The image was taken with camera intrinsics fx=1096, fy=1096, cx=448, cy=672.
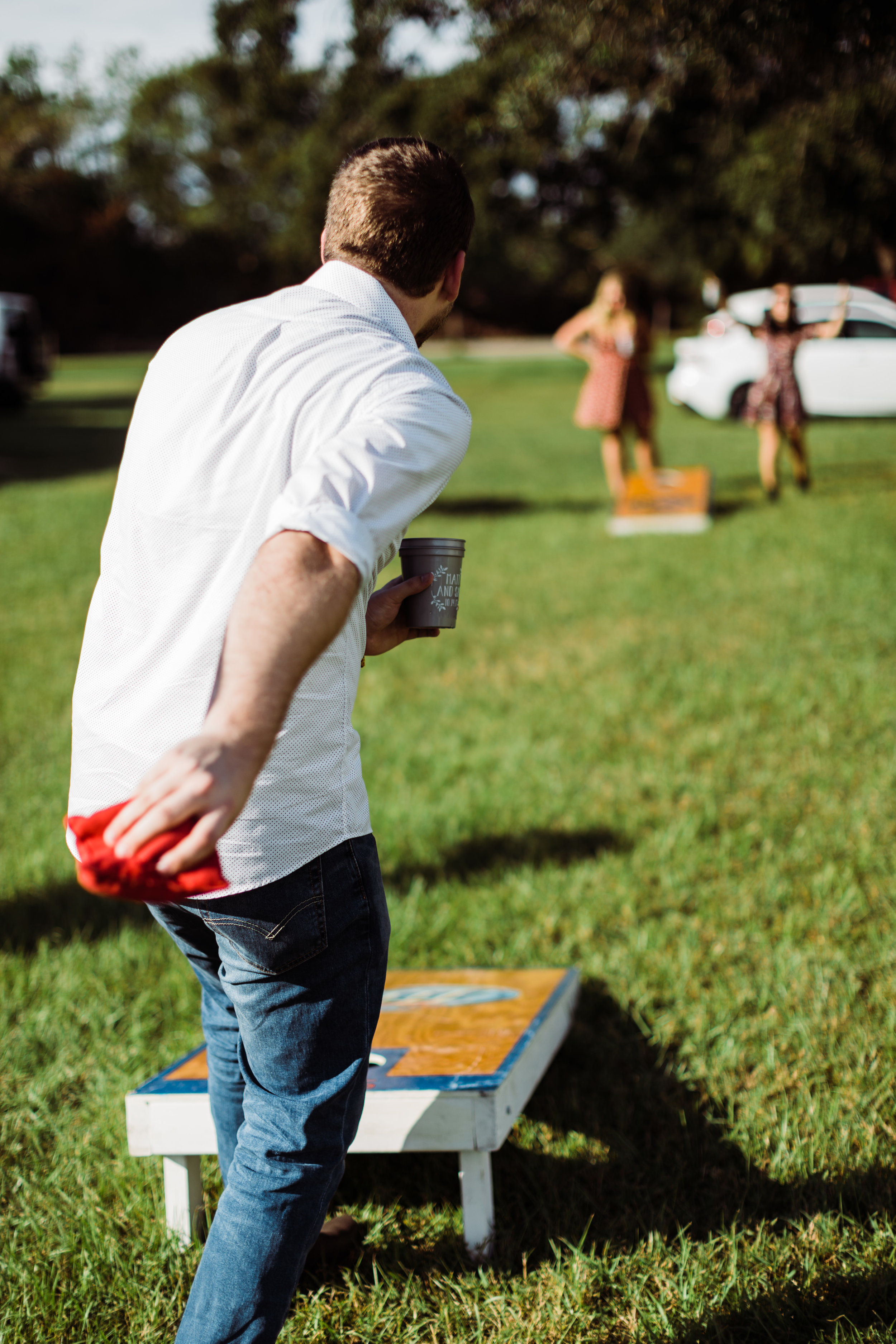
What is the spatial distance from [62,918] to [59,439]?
1804 centimetres

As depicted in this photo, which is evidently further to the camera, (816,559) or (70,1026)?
(816,559)

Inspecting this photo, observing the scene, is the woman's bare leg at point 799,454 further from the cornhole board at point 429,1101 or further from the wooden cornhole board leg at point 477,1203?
the wooden cornhole board leg at point 477,1203

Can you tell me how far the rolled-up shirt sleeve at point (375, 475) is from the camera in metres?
1.33

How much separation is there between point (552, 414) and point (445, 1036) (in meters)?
24.0

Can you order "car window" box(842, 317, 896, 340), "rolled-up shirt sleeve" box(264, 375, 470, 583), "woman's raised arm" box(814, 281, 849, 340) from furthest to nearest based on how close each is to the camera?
1. "car window" box(842, 317, 896, 340)
2. "woman's raised arm" box(814, 281, 849, 340)
3. "rolled-up shirt sleeve" box(264, 375, 470, 583)

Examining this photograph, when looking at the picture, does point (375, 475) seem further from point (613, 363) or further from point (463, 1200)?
point (613, 363)

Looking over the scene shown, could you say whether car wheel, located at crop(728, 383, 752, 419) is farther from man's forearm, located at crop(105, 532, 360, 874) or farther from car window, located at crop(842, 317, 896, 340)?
man's forearm, located at crop(105, 532, 360, 874)

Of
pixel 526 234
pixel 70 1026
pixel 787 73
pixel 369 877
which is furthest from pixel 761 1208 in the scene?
pixel 526 234

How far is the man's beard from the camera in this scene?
182cm

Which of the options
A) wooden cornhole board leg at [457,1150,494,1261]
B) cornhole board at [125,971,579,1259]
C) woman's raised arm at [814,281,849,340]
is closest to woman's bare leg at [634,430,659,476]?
woman's raised arm at [814,281,849,340]

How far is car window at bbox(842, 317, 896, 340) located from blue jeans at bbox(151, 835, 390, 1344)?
1847 cm

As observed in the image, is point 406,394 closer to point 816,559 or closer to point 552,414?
point 816,559

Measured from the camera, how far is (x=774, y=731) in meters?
5.29

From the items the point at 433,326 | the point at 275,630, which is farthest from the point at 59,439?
the point at 275,630
